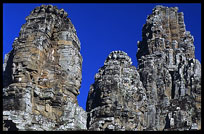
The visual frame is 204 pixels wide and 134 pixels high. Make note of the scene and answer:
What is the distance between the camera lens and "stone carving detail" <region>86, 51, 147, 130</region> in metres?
62.4

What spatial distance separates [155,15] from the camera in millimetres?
97875

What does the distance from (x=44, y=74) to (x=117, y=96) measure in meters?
23.2

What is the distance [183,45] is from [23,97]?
57.9 meters

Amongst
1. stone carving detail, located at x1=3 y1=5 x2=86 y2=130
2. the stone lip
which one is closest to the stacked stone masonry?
stone carving detail, located at x1=3 y1=5 x2=86 y2=130

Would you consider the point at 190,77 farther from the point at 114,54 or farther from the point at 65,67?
the point at 65,67

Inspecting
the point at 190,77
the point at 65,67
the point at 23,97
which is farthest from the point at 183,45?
the point at 23,97

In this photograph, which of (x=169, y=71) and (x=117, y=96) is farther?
(x=169, y=71)

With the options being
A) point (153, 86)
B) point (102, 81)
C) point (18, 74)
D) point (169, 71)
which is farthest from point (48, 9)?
point (169, 71)

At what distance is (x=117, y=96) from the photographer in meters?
66.2

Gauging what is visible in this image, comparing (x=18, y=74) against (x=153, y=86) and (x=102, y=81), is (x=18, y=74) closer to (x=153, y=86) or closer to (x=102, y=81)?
(x=102, y=81)

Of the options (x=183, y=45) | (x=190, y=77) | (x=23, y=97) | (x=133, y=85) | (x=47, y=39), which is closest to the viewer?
(x=23, y=97)

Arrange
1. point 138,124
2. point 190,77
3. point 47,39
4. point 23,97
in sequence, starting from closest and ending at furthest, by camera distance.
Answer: point 23,97
point 47,39
point 138,124
point 190,77

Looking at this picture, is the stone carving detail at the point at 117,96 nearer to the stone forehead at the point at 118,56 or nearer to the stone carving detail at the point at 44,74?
the stone forehead at the point at 118,56

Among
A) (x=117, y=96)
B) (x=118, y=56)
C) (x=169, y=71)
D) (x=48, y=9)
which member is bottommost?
(x=117, y=96)
